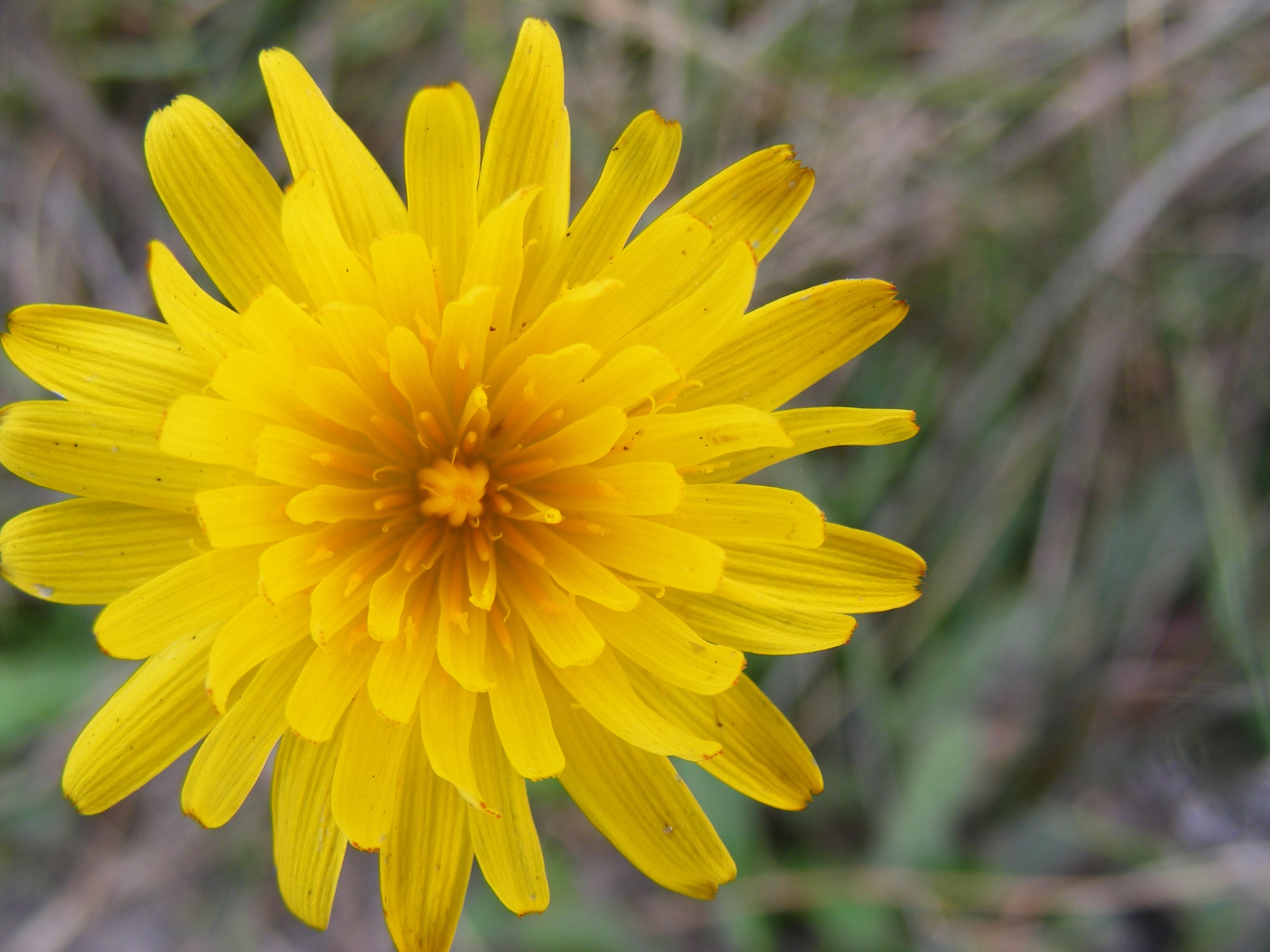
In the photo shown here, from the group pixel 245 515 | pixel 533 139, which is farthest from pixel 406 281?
pixel 245 515

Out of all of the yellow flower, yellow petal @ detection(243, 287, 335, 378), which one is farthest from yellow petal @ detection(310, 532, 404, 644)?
yellow petal @ detection(243, 287, 335, 378)

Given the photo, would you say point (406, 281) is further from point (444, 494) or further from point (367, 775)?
point (367, 775)

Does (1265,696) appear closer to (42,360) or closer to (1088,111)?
(1088,111)

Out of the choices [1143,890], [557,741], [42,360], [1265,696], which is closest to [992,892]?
[1143,890]

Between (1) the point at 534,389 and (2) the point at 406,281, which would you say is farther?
(1) the point at 534,389

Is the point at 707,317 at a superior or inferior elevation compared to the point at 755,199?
inferior

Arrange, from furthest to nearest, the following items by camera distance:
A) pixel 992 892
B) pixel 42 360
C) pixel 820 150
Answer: pixel 820 150 < pixel 992 892 < pixel 42 360

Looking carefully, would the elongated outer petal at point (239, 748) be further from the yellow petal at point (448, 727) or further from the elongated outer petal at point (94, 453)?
the elongated outer petal at point (94, 453)
